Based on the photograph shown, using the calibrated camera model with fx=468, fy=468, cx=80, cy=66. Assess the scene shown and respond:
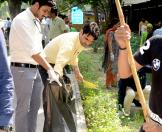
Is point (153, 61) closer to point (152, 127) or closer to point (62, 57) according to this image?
point (152, 127)

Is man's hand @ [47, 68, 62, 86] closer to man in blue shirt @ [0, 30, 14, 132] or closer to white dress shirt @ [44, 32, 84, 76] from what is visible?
white dress shirt @ [44, 32, 84, 76]

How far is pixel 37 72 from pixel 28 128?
2.08 feet

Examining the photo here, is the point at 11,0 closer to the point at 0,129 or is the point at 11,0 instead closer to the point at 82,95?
the point at 82,95

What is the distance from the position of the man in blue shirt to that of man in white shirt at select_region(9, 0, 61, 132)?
207cm

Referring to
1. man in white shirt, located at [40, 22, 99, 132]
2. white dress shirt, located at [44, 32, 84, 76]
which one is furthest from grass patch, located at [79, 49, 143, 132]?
white dress shirt, located at [44, 32, 84, 76]

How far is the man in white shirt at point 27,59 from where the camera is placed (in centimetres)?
483

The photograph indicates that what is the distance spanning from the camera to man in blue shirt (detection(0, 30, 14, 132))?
2668 mm

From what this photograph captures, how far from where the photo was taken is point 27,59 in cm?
490

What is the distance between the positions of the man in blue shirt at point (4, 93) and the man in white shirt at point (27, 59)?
207cm

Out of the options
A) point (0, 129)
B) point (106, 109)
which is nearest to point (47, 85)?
point (106, 109)

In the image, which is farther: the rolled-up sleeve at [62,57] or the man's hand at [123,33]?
the rolled-up sleeve at [62,57]

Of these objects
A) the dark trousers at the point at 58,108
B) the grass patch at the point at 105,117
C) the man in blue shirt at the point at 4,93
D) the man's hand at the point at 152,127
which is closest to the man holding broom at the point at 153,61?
the man's hand at the point at 152,127

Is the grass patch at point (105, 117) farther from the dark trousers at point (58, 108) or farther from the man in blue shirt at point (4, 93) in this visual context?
the man in blue shirt at point (4, 93)

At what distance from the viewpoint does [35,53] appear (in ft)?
15.7
